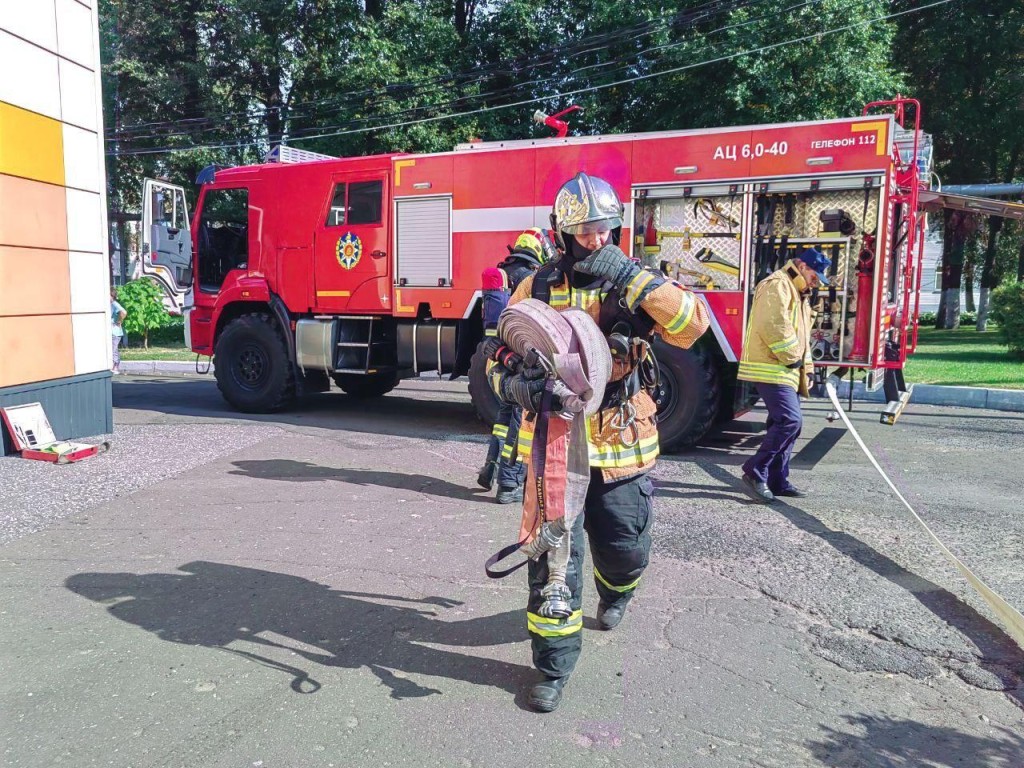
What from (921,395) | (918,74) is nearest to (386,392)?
(921,395)

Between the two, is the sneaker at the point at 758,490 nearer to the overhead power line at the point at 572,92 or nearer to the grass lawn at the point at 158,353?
the overhead power line at the point at 572,92

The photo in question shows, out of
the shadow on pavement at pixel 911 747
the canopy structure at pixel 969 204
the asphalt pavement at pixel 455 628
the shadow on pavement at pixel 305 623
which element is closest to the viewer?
the shadow on pavement at pixel 911 747

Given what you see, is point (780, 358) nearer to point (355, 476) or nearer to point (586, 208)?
point (586, 208)

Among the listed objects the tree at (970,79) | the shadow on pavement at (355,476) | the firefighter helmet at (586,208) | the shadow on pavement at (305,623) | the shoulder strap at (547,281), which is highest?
the tree at (970,79)

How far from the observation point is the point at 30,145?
294 inches

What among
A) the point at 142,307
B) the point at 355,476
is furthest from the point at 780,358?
the point at 142,307

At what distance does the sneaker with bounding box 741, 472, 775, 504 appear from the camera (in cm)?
595

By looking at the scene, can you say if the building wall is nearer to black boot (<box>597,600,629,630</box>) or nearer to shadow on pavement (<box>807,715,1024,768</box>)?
black boot (<box>597,600,629,630</box>)

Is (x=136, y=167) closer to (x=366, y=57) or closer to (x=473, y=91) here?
(x=366, y=57)

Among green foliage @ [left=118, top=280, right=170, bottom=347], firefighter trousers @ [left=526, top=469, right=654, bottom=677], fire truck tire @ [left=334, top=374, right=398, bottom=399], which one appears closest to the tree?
fire truck tire @ [left=334, top=374, right=398, bottom=399]

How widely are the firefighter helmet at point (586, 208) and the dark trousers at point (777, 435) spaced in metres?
3.02

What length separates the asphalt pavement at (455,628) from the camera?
114 inches

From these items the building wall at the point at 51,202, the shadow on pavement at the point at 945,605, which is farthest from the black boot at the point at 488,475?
the building wall at the point at 51,202

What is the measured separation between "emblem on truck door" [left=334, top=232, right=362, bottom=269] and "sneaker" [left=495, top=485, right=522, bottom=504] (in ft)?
14.1
